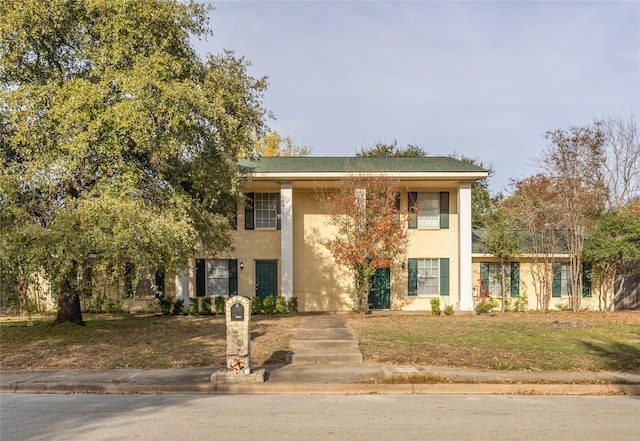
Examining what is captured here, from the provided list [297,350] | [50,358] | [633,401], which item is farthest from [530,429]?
[50,358]

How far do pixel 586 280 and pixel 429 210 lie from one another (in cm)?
765

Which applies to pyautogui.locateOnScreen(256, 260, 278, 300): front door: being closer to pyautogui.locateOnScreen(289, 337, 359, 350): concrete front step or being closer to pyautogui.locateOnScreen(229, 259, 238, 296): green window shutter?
pyautogui.locateOnScreen(229, 259, 238, 296): green window shutter

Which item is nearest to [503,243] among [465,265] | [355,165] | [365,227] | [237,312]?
[465,265]

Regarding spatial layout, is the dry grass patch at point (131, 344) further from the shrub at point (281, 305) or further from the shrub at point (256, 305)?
the shrub at point (256, 305)

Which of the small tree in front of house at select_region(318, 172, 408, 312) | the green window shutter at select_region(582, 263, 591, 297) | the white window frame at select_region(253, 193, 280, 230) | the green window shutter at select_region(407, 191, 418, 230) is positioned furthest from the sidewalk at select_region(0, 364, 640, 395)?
the green window shutter at select_region(582, 263, 591, 297)

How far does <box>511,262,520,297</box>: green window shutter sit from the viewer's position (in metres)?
21.5

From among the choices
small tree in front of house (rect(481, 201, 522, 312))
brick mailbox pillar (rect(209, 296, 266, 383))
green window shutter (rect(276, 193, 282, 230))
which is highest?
green window shutter (rect(276, 193, 282, 230))

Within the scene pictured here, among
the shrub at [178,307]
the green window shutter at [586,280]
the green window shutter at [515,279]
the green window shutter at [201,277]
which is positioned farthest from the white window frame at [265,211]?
the green window shutter at [586,280]

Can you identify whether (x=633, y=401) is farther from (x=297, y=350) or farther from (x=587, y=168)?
(x=587, y=168)

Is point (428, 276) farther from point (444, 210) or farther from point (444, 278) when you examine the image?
point (444, 210)

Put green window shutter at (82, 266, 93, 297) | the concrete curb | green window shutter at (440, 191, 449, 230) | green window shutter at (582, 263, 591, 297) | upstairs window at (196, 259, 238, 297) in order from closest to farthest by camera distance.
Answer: the concrete curb → green window shutter at (82, 266, 93, 297) → upstairs window at (196, 259, 238, 297) → green window shutter at (440, 191, 449, 230) → green window shutter at (582, 263, 591, 297)

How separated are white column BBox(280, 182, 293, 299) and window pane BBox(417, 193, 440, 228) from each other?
5711 millimetres

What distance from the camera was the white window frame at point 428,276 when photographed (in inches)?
837

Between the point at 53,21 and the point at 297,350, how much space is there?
33.7 ft
